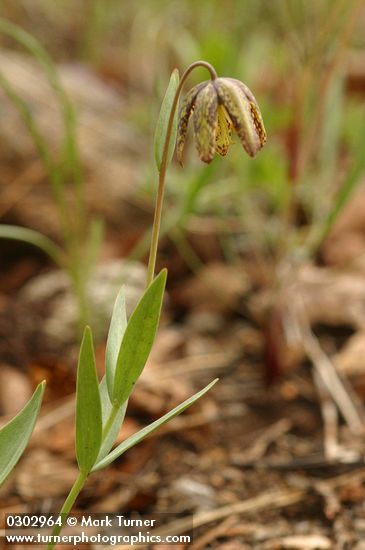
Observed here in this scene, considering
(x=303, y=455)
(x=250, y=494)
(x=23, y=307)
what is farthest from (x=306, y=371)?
(x=23, y=307)

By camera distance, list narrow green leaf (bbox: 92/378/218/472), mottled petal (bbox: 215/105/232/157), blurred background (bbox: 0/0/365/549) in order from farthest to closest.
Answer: blurred background (bbox: 0/0/365/549)
mottled petal (bbox: 215/105/232/157)
narrow green leaf (bbox: 92/378/218/472)

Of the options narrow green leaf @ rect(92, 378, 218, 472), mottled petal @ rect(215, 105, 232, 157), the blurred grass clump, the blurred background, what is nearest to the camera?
narrow green leaf @ rect(92, 378, 218, 472)

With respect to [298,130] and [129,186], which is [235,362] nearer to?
[298,130]

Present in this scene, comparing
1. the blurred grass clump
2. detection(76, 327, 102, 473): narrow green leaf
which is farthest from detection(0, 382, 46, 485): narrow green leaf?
the blurred grass clump

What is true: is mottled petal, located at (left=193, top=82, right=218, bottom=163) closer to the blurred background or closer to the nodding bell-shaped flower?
the nodding bell-shaped flower

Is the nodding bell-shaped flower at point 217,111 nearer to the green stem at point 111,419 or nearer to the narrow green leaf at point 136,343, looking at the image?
the narrow green leaf at point 136,343

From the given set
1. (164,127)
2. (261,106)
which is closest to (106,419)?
(164,127)

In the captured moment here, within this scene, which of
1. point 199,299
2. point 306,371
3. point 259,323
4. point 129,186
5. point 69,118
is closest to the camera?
point 69,118

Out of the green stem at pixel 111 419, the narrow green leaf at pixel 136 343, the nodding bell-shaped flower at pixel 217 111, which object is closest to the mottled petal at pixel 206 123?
the nodding bell-shaped flower at pixel 217 111
